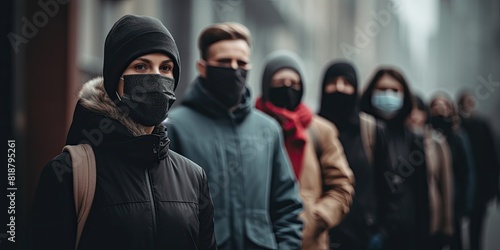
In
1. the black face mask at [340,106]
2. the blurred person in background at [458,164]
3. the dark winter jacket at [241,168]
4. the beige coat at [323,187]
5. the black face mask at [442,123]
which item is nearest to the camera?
the dark winter jacket at [241,168]

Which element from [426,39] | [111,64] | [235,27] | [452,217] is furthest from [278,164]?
[426,39]

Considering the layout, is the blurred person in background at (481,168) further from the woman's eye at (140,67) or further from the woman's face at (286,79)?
the woman's eye at (140,67)

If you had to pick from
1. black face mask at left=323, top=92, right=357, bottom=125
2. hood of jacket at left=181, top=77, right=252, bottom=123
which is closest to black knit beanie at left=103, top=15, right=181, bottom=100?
hood of jacket at left=181, top=77, right=252, bottom=123

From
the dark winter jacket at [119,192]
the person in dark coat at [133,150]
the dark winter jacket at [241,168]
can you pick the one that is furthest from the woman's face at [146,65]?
the dark winter jacket at [241,168]

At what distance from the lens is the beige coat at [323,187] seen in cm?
617

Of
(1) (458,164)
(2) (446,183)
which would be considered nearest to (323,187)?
(2) (446,183)

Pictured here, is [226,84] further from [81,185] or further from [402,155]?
[402,155]

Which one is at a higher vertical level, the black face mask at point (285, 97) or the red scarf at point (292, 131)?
the black face mask at point (285, 97)

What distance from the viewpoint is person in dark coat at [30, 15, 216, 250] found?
355cm

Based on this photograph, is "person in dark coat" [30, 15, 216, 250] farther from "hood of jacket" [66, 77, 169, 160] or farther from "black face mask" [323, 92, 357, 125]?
"black face mask" [323, 92, 357, 125]

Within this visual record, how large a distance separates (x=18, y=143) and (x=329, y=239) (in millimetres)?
2212

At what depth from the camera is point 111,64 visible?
369 cm

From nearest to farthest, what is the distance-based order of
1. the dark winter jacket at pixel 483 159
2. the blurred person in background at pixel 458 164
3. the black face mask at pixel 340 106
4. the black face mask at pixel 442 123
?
the black face mask at pixel 340 106 < the blurred person in background at pixel 458 164 < the black face mask at pixel 442 123 < the dark winter jacket at pixel 483 159

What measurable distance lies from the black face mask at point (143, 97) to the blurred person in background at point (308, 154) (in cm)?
259
